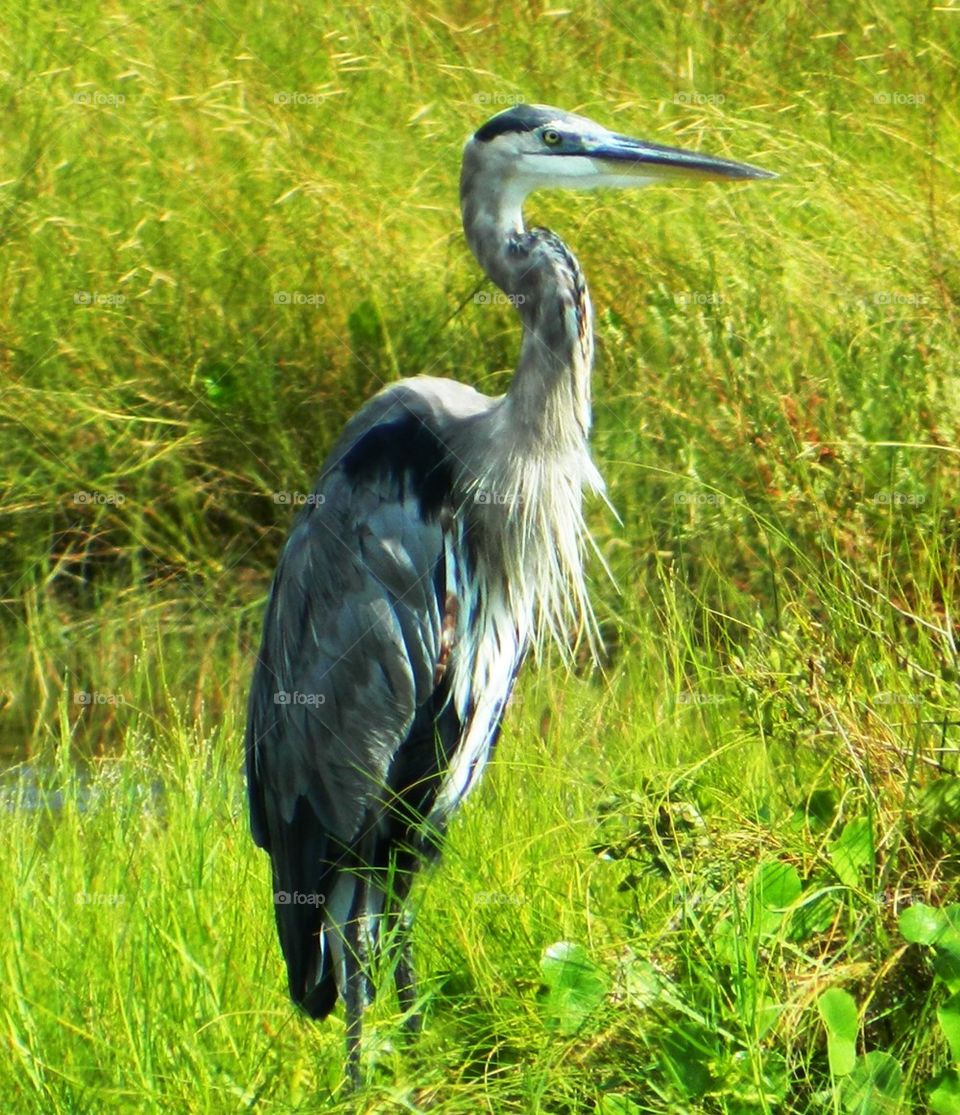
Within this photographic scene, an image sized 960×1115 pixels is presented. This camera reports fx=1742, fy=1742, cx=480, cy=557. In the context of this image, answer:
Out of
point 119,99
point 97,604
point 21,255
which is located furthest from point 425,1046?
point 119,99

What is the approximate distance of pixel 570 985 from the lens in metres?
2.48

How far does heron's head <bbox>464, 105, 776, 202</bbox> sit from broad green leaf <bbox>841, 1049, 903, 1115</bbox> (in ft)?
6.05

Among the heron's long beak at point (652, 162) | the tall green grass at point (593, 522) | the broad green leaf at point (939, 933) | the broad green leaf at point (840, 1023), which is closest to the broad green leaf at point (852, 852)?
the tall green grass at point (593, 522)

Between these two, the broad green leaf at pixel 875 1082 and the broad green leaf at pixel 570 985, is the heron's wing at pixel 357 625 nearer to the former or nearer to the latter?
the broad green leaf at pixel 570 985

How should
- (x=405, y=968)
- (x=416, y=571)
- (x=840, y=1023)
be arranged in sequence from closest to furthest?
(x=840, y=1023)
(x=405, y=968)
(x=416, y=571)

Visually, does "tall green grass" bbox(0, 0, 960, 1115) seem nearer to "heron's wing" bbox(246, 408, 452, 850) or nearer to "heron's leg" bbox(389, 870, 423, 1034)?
"heron's leg" bbox(389, 870, 423, 1034)

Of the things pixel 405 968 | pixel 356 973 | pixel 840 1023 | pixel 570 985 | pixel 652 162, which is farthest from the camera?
pixel 652 162

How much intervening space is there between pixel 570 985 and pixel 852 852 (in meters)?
0.44

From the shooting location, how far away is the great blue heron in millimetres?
3404

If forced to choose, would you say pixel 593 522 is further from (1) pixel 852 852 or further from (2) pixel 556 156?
(1) pixel 852 852

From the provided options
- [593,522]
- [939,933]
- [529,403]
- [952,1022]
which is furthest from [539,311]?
[593,522]

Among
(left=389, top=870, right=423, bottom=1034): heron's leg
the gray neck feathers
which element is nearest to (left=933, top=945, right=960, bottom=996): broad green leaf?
(left=389, top=870, right=423, bottom=1034): heron's leg

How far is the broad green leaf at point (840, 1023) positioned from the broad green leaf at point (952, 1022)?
0.11 meters

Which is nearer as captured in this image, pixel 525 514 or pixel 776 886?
pixel 776 886
